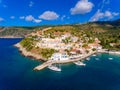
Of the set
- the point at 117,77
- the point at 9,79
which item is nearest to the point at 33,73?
the point at 9,79

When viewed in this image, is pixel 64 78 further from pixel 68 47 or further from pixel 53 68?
pixel 68 47

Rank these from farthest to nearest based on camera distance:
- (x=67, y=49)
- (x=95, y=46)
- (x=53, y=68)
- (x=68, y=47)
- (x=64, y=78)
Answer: (x=95, y=46) → (x=68, y=47) → (x=67, y=49) → (x=53, y=68) → (x=64, y=78)

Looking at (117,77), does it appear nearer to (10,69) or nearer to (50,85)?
(50,85)

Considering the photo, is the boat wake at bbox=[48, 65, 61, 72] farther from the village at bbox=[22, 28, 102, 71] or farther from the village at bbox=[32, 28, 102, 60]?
the village at bbox=[32, 28, 102, 60]

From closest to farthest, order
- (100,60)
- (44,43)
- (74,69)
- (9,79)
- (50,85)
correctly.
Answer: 1. (50,85)
2. (9,79)
3. (74,69)
4. (100,60)
5. (44,43)

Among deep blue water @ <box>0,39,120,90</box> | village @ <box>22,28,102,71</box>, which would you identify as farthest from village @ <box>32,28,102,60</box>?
deep blue water @ <box>0,39,120,90</box>

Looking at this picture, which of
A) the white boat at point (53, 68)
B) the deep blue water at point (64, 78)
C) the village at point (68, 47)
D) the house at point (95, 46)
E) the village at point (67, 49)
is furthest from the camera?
the house at point (95, 46)

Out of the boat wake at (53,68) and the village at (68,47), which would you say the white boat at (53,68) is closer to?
the boat wake at (53,68)

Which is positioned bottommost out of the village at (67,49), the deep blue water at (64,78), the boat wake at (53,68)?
the deep blue water at (64,78)

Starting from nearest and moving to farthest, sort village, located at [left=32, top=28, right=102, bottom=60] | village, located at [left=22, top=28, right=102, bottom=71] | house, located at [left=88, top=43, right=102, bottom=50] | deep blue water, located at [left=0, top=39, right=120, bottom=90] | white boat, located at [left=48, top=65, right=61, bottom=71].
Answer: deep blue water, located at [left=0, top=39, right=120, bottom=90] < white boat, located at [left=48, top=65, right=61, bottom=71] < village, located at [left=22, top=28, right=102, bottom=71] < village, located at [left=32, top=28, right=102, bottom=60] < house, located at [left=88, top=43, right=102, bottom=50]

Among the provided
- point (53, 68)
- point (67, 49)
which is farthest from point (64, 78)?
point (67, 49)

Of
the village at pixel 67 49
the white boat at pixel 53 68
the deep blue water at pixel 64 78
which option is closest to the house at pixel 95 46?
the village at pixel 67 49
